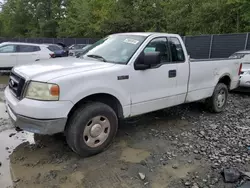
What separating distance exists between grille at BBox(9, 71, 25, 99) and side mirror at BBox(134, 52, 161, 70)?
172 centimetres

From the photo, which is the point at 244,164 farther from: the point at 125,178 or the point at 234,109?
the point at 234,109

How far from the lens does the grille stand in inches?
128

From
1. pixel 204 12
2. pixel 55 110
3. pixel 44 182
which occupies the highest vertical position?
pixel 204 12

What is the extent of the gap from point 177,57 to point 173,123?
142cm

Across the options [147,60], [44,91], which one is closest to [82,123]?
[44,91]

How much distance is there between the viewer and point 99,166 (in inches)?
131

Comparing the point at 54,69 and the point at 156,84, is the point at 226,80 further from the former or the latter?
Answer: the point at 54,69

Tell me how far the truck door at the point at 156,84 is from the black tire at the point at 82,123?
58 centimetres

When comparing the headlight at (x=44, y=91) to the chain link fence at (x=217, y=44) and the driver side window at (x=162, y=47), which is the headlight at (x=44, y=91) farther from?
the chain link fence at (x=217, y=44)

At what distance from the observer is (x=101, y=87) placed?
338 centimetres

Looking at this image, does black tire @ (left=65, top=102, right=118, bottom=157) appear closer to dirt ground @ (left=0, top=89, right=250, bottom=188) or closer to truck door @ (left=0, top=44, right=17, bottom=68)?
dirt ground @ (left=0, top=89, right=250, bottom=188)

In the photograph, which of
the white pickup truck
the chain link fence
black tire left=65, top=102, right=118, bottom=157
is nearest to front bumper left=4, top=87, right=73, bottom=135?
the white pickup truck

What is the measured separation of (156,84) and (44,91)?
1925 mm

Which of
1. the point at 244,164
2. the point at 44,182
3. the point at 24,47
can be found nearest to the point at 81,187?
the point at 44,182
